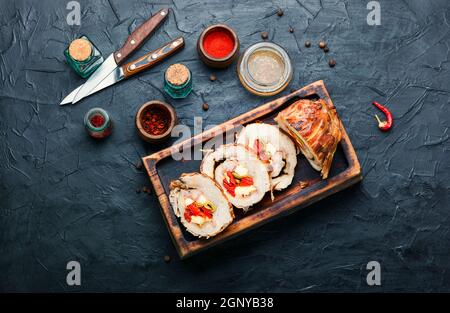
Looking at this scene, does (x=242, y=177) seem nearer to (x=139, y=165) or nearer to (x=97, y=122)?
(x=139, y=165)

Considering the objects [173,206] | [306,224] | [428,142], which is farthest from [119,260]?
[428,142]

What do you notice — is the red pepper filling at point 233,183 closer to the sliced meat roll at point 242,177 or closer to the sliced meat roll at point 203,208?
the sliced meat roll at point 242,177

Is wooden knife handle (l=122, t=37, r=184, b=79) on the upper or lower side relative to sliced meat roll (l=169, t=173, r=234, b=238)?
upper

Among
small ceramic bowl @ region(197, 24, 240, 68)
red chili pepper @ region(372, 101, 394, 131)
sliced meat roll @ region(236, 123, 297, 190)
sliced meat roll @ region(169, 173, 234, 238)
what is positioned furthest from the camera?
red chili pepper @ region(372, 101, 394, 131)

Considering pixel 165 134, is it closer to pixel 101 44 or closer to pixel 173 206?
pixel 173 206

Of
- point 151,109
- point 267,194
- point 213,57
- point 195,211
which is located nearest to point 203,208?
point 195,211

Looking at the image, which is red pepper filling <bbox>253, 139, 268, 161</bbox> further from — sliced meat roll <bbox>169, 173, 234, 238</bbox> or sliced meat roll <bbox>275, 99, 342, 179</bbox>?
sliced meat roll <bbox>169, 173, 234, 238</bbox>

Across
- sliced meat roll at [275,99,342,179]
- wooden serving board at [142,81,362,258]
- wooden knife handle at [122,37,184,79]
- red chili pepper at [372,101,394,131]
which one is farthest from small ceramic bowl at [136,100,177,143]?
red chili pepper at [372,101,394,131]
